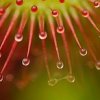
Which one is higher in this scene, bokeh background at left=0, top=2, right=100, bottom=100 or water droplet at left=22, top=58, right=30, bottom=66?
water droplet at left=22, top=58, right=30, bottom=66

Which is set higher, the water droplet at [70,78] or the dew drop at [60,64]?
the dew drop at [60,64]

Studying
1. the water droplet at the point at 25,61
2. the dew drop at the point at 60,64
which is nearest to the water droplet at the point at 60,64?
the dew drop at the point at 60,64

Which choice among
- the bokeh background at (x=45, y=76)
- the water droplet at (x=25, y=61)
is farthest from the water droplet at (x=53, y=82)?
the water droplet at (x=25, y=61)

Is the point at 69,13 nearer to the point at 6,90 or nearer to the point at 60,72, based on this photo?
the point at 60,72

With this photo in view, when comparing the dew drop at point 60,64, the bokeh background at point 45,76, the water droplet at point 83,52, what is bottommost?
the bokeh background at point 45,76

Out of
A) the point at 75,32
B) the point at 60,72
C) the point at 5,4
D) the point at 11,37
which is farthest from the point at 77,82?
the point at 5,4

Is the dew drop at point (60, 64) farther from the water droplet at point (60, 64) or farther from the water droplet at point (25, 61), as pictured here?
the water droplet at point (25, 61)

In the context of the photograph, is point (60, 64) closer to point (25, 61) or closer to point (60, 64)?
point (60, 64)

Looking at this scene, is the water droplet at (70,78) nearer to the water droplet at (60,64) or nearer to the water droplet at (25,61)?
the water droplet at (60,64)

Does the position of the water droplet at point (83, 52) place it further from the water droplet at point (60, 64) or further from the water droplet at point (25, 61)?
the water droplet at point (25, 61)

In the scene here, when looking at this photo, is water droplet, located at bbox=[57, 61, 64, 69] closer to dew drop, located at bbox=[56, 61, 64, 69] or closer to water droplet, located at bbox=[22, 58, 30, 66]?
dew drop, located at bbox=[56, 61, 64, 69]

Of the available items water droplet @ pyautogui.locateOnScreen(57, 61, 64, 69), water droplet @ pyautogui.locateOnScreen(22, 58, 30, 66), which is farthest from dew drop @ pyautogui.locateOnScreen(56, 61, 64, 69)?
water droplet @ pyautogui.locateOnScreen(22, 58, 30, 66)

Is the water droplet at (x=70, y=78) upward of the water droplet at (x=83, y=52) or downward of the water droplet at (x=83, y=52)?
downward
